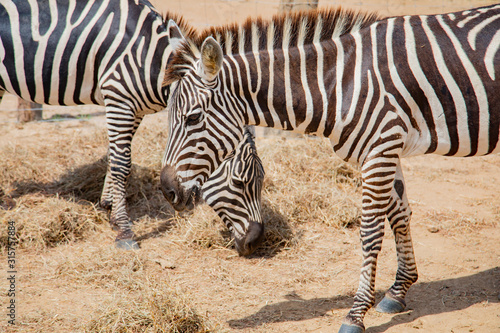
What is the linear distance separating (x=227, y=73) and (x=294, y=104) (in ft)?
1.99

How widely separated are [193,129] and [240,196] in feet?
5.68

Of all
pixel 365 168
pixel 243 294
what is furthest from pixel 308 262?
pixel 365 168

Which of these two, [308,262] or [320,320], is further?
[308,262]

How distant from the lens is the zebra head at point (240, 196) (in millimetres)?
5164

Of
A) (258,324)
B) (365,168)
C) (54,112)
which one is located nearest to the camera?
(365,168)

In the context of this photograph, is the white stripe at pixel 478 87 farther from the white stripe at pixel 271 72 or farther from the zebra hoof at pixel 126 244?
the zebra hoof at pixel 126 244

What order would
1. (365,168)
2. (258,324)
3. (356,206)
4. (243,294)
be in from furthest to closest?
(356,206) → (243,294) → (258,324) → (365,168)

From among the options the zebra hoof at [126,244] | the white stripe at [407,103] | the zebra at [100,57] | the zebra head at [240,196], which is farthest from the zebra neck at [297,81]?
the zebra hoof at [126,244]

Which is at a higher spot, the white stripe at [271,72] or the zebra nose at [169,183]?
the white stripe at [271,72]

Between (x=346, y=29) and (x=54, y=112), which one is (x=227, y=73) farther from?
(x=54, y=112)

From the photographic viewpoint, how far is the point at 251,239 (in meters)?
5.12

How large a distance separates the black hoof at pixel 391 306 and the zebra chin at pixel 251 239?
1545mm

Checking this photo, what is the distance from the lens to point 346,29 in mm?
3830

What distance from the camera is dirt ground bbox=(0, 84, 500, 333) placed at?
3.95m
